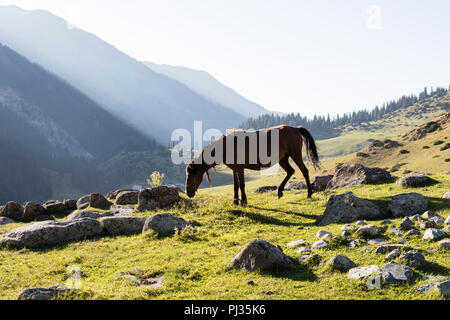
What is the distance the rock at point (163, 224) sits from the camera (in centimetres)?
1332

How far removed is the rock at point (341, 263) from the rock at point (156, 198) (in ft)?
42.3

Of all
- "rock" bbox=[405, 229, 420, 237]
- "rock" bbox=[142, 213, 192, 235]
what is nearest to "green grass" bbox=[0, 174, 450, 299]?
"rock" bbox=[405, 229, 420, 237]

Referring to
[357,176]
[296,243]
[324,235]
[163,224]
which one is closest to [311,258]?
[296,243]

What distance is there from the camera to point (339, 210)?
13.2m

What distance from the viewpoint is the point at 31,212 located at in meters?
24.0

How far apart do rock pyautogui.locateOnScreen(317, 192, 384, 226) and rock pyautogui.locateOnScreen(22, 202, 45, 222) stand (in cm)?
2111

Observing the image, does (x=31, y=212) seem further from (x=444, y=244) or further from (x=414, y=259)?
(x=444, y=244)

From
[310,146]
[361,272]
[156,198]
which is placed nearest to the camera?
[361,272]

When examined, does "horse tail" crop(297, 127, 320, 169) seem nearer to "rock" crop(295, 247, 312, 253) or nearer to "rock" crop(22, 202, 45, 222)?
"rock" crop(295, 247, 312, 253)

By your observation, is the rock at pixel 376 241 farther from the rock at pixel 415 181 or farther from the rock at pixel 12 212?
the rock at pixel 12 212

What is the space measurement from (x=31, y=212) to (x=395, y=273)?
81.7 feet

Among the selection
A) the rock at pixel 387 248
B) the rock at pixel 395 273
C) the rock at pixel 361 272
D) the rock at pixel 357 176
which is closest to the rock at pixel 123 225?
the rock at pixel 361 272
